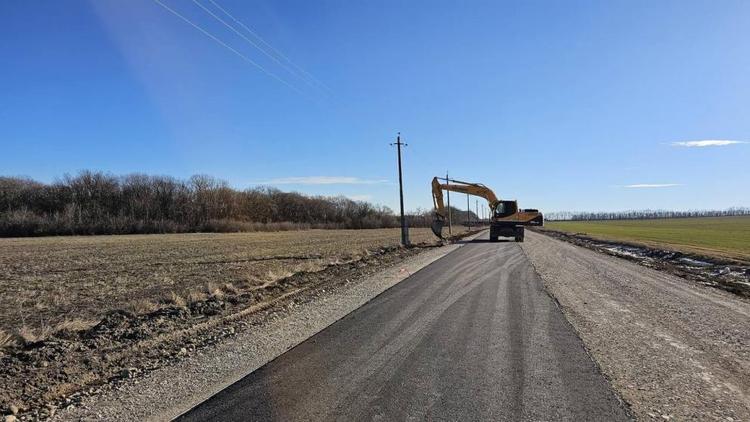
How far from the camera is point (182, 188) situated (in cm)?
10575

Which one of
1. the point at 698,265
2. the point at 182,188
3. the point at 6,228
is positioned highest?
the point at 182,188

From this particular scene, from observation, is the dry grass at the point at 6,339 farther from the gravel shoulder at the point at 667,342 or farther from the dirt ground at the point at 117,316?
the gravel shoulder at the point at 667,342

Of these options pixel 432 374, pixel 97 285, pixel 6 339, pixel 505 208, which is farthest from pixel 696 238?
pixel 6 339

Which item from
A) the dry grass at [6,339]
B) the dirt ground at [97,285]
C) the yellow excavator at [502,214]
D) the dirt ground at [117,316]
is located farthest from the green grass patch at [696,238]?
the dry grass at [6,339]

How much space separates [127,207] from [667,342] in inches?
4066

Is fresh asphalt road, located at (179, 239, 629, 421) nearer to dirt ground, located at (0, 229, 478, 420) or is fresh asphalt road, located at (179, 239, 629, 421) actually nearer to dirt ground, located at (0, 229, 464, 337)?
dirt ground, located at (0, 229, 478, 420)

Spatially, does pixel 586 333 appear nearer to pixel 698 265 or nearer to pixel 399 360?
pixel 399 360

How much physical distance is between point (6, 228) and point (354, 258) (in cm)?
7711

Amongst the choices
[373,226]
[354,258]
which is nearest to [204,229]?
[373,226]

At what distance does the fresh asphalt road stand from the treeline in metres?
87.3

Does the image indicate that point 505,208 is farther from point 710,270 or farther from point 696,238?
point 696,238

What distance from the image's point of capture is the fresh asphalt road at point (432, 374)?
477cm

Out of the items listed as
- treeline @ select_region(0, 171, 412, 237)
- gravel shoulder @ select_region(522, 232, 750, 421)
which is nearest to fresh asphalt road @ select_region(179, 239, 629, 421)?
gravel shoulder @ select_region(522, 232, 750, 421)

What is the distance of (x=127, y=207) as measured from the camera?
9619cm
